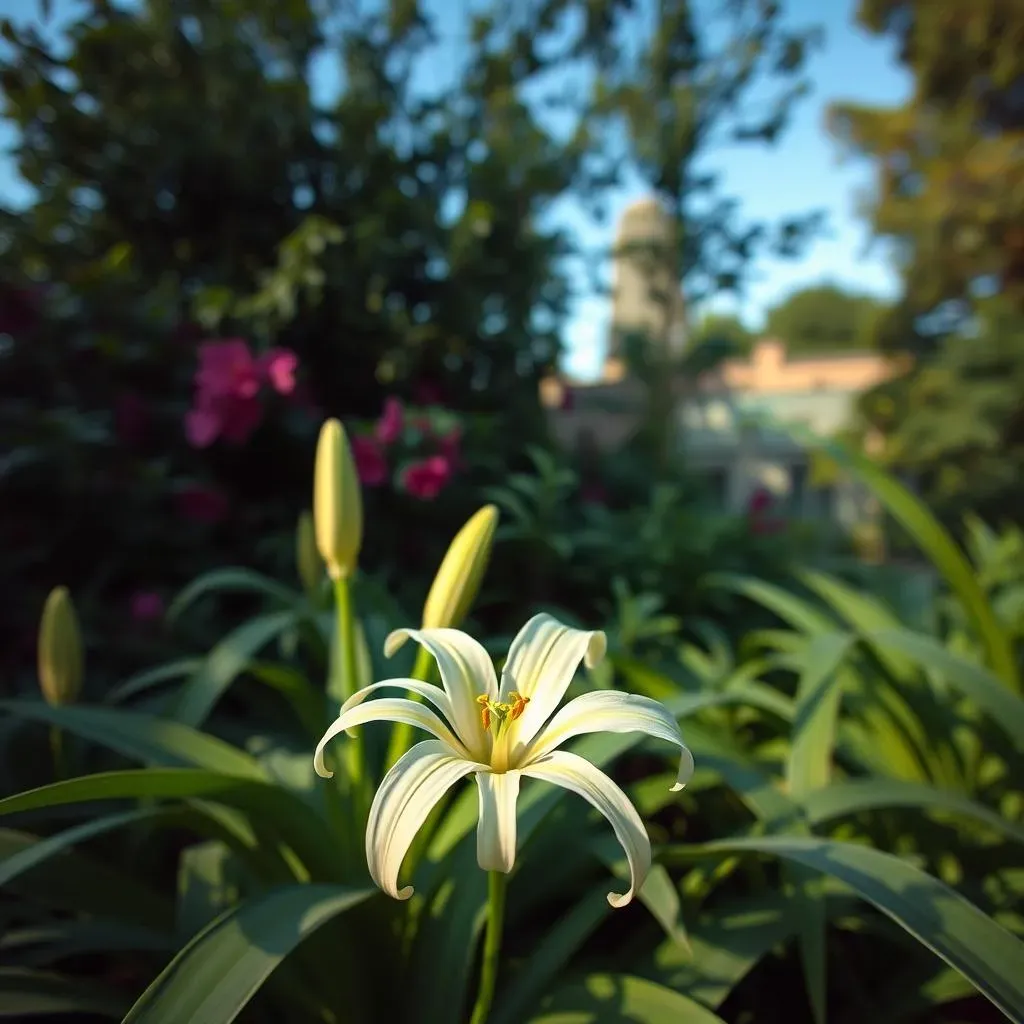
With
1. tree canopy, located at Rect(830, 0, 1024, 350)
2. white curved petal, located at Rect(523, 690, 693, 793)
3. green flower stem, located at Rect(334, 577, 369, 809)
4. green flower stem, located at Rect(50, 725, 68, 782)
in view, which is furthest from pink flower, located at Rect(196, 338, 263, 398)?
tree canopy, located at Rect(830, 0, 1024, 350)

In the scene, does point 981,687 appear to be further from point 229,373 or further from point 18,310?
point 18,310

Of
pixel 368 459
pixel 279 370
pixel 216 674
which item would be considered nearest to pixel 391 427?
pixel 368 459

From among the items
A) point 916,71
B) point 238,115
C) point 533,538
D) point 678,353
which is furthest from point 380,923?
point 916,71

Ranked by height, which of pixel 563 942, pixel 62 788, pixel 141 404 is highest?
pixel 141 404

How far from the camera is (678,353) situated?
4000 millimetres

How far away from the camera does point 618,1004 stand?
2.52 feet

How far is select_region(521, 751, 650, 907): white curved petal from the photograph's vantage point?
0.50 meters

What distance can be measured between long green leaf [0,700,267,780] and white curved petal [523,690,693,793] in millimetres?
475

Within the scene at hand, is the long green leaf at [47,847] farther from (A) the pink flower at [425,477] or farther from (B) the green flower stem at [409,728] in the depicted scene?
(A) the pink flower at [425,477]

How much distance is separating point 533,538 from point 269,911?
3.96 feet

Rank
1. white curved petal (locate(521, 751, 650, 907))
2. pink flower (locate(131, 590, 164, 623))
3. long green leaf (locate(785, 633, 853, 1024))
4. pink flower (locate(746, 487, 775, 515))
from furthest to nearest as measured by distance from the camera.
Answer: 1. pink flower (locate(746, 487, 775, 515))
2. pink flower (locate(131, 590, 164, 623))
3. long green leaf (locate(785, 633, 853, 1024))
4. white curved petal (locate(521, 751, 650, 907))

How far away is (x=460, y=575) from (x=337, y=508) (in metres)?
0.20

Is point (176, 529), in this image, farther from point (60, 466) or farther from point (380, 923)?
point (380, 923)

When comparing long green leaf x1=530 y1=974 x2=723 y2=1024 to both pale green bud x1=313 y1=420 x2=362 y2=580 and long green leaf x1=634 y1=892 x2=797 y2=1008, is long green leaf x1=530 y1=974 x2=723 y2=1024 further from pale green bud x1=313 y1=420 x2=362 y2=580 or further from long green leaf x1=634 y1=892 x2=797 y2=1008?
pale green bud x1=313 y1=420 x2=362 y2=580
